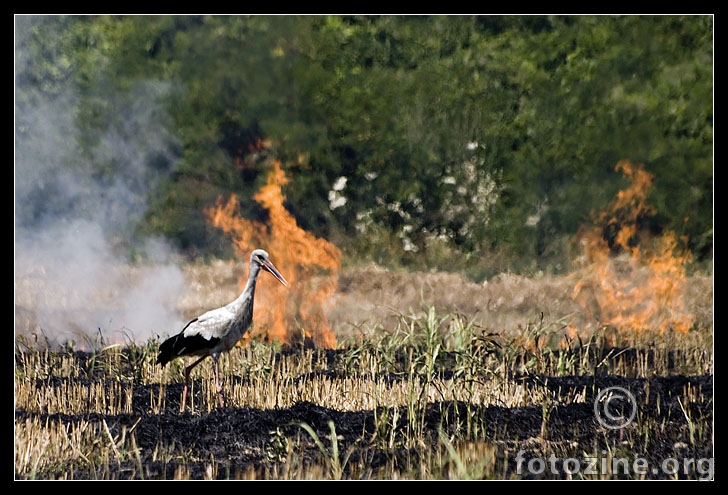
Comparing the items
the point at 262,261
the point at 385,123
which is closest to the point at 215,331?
the point at 262,261

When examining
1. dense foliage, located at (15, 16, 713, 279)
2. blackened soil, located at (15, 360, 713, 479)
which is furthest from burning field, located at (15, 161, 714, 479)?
dense foliage, located at (15, 16, 713, 279)

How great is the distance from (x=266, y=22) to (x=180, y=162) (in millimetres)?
2740

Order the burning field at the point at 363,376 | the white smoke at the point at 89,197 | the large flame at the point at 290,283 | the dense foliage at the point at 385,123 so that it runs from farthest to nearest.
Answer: the dense foliage at the point at 385,123 < the white smoke at the point at 89,197 < the large flame at the point at 290,283 < the burning field at the point at 363,376

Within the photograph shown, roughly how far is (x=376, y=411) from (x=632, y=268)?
30.9 feet

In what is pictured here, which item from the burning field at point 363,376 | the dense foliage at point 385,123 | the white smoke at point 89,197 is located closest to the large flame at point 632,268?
the burning field at point 363,376

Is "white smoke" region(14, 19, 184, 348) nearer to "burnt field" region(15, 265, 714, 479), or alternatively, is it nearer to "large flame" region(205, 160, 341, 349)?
"large flame" region(205, 160, 341, 349)

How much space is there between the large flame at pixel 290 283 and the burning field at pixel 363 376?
0.03m

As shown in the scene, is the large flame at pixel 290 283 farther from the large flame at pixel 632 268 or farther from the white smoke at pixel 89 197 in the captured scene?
the large flame at pixel 632 268

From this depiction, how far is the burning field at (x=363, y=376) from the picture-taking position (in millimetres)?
7508

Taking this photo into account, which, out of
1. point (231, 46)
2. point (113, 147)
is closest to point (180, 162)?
point (113, 147)

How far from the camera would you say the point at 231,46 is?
54.3 feet

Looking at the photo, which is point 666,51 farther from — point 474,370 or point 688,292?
point 474,370

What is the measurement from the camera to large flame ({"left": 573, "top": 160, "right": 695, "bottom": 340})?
1446 cm
